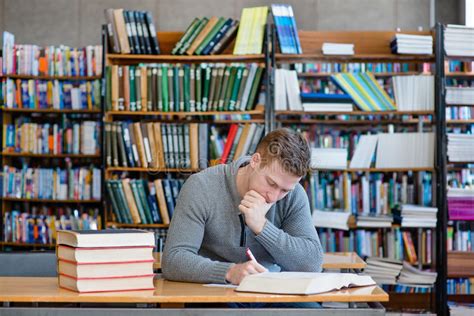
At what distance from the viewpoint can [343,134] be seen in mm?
8430

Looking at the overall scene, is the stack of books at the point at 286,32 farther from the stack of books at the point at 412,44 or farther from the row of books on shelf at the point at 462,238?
the row of books on shelf at the point at 462,238

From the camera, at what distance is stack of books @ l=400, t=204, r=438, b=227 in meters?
5.77

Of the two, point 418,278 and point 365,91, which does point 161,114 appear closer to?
point 365,91

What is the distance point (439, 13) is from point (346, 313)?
9054 mm

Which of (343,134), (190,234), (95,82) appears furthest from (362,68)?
(190,234)

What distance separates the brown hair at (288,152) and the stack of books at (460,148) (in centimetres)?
340

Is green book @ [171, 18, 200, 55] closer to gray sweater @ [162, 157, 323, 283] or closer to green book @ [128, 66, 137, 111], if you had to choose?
green book @ [128, 66, 137, 111]

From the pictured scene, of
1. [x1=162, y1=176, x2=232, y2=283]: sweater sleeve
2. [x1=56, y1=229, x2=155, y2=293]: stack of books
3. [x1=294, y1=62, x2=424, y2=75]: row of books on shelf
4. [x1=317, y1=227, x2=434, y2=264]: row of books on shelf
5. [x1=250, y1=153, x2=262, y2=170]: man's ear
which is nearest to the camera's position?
[x1=56, y1=229, x2=155, y2=293]: stack of books

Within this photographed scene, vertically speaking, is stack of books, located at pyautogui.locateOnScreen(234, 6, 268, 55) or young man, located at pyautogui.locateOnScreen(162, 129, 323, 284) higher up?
stack of books, located at pyautogui.locateOnScreen(234, 6, 268, 55)

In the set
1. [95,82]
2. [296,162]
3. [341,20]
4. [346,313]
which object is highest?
[341,20]

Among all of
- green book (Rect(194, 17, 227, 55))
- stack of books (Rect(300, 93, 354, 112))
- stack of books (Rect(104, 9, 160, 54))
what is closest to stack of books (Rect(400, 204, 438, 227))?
stack of books (Rect(300, 93, 354, 112))

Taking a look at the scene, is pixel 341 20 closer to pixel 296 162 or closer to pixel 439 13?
pixel 439 13

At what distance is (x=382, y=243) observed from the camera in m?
6.05

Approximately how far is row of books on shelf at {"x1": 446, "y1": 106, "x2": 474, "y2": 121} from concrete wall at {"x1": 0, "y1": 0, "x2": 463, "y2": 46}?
182 centimetres
